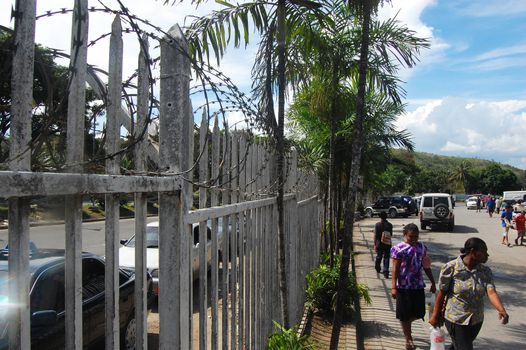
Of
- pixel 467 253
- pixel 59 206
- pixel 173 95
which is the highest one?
pixel 173 95

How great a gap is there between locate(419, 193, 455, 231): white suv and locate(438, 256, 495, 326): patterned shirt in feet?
63.6

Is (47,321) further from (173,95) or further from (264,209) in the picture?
(264,209)

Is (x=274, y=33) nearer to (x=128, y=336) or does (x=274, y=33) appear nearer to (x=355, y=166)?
(x=355, y=166)

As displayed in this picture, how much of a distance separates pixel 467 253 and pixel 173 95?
3639 millimetres

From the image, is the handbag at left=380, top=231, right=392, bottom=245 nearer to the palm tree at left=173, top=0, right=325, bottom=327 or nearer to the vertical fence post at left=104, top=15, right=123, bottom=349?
the palm tree at left=173, top=0, right=325, bottom=327

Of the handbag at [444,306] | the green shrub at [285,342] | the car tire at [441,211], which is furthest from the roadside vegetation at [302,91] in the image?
the car tire at [441,211]

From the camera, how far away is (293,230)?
5492 millimetres

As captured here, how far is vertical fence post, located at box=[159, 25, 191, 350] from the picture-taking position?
1.95m

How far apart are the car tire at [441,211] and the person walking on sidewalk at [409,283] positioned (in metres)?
18.1

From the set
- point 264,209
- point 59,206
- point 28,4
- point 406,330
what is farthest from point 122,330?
point 28,4

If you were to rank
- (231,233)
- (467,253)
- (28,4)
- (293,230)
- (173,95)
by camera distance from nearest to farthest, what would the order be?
(28,4)
(173,95)
(231,233)
(467,253)
(293,230)

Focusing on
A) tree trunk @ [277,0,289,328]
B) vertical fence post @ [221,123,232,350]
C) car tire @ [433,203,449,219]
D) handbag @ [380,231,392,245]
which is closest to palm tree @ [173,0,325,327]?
tree trunk @ [277,0,289,328]

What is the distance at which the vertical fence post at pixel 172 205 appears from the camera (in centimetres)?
195

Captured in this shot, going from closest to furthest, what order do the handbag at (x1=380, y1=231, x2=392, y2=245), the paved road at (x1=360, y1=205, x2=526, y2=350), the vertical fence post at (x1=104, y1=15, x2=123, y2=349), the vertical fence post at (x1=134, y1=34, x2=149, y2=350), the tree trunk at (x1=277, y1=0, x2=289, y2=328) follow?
the vertical fence post at (x1=104, y1=15, x2=123, y2=349) < the vertical fence post at (x1=134, y1=34, x2=149, y2=350) < the tree trunk at (x1=277, y1=0, x2=289, y2=328) < the paved road at (x1=360, y1=205, x2=526, y2=350) < the handbag at (x1=380, y1=231, x2=392, y2=245)
